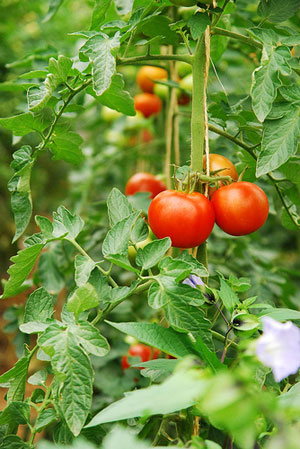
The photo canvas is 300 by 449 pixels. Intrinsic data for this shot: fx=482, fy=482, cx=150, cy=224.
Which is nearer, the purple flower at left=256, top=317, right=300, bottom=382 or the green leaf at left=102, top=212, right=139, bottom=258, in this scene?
the purple flower at left=256, top=317, right=300, bottom=382

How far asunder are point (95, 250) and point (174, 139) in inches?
13.1

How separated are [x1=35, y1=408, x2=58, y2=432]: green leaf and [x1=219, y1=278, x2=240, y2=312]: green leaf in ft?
0.81

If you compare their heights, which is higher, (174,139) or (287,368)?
(287,368)

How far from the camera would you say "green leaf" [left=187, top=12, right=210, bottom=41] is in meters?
0.62

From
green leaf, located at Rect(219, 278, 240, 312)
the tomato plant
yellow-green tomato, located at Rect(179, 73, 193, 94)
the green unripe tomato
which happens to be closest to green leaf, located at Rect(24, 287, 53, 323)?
the tomato plant

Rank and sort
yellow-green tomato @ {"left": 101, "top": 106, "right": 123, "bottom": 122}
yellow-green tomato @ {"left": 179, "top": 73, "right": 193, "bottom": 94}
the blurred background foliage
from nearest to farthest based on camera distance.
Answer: the blurred background foliage, yellow-green tomato @ {"left": 179, "top": 73, "right": 193, "bottom": 94}, yellow-green tomato @ {"left": 101, "top": 106, "right": 123, "bottom": 122}

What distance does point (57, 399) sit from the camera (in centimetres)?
57

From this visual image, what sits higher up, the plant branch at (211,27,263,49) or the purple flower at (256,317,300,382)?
the plant branch at (211,27,263,49)

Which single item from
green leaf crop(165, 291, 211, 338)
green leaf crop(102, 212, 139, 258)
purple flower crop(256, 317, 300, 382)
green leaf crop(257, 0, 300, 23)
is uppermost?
green leaf crop(257, 0, 300, 23)

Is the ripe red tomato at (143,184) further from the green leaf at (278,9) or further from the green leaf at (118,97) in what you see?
the green leaf at (278,9)

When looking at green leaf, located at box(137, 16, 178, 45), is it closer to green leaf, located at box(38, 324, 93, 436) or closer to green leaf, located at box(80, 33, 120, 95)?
green leaf, located at box(80, 33, 120, 95)

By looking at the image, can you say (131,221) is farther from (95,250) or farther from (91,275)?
(95,250)

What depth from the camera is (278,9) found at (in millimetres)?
704

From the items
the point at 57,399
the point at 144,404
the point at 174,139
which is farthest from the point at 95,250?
the point at 144,404
